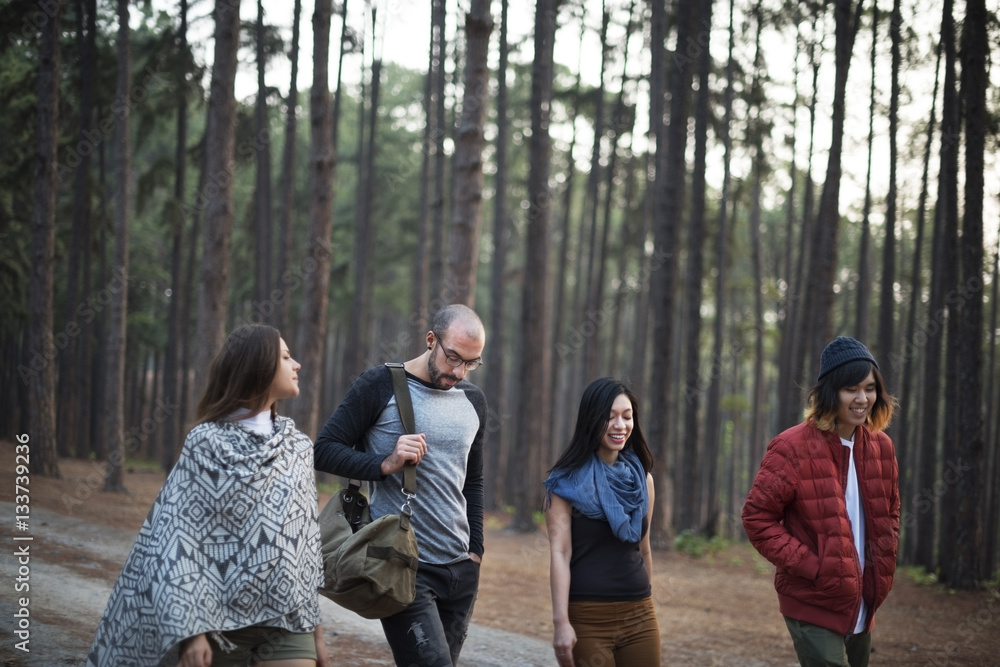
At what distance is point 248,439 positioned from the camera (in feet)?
10.8

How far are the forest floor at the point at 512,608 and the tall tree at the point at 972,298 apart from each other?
1.37 meters

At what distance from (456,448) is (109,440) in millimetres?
14791

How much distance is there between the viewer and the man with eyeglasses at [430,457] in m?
3.81

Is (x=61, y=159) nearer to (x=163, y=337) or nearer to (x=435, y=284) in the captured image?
(x=435, y=284)

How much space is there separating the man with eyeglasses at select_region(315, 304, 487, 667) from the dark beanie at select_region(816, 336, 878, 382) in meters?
1.73

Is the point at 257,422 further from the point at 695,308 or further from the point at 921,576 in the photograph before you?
the point at 695,308

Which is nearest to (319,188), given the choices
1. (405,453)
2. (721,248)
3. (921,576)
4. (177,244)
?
(405,453)

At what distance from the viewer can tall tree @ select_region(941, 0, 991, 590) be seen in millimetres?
12484

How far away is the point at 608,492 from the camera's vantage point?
3869 mm

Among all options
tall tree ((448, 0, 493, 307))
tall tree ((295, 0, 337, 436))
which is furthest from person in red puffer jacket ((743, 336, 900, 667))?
tall tree ((295, 0, 337, 436))

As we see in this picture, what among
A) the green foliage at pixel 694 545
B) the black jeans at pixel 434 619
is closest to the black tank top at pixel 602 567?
the black jeans at pixel 434 619

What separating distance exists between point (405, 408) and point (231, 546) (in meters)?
1.06

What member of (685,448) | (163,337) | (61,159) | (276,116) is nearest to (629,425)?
(685,448)

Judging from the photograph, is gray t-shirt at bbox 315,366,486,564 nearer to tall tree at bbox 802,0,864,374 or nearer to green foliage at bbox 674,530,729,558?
tall tree at bbox 802,0,864,374
